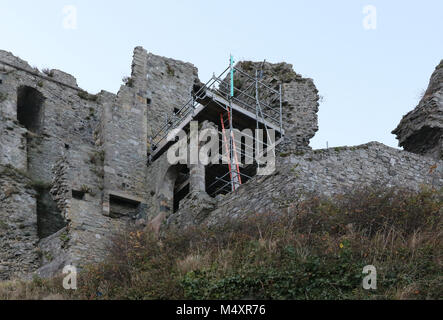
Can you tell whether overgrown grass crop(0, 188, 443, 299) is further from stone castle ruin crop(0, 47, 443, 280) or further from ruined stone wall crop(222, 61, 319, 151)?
ruined stone wall crop(222, 61, 319, 151)

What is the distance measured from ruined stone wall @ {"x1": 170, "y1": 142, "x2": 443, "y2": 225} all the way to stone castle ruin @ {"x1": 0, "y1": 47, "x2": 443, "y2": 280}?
30 mm

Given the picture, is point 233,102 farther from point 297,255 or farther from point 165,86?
point 297,255

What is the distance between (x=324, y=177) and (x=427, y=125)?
4.55m

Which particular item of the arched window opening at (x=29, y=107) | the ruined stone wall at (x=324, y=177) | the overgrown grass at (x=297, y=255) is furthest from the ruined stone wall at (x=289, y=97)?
the arched window opening at (x=29, y=107)

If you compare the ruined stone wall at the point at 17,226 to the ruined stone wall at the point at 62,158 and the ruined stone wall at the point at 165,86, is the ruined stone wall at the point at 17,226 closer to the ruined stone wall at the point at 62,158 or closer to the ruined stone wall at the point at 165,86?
the ruined stone wall at the point at 62,158

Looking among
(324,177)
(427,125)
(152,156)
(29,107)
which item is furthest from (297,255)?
(29,107)

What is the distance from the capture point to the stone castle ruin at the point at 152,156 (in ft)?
53.7

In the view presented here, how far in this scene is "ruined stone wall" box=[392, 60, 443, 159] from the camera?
1861cm

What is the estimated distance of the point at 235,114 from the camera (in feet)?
67.3

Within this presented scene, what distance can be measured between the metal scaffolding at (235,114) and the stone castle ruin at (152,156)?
4 centimetres

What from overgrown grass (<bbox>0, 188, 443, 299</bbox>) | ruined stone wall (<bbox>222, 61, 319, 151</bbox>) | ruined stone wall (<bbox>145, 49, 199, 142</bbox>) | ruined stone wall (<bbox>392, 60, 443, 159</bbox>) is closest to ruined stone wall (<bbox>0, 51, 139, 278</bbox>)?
ruined stone wall (<bbox>145, 49, 199, 142</bbox>)

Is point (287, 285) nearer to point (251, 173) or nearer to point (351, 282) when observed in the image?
point (351, 282)

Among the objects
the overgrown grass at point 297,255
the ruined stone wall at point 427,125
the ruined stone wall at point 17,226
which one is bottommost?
the overgrown grass at point 297,255

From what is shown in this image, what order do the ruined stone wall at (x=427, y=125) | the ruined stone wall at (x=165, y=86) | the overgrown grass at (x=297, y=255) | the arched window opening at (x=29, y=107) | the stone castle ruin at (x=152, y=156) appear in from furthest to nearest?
the arched window opening at (x=29, y=107) < the ruined stone wall at (x=165, y=86) < the ruined stone wall at (x=427, y=125) < the stone castle ruin at (x=152, y=156) < the overgrown grass at (x=297, y=255)
